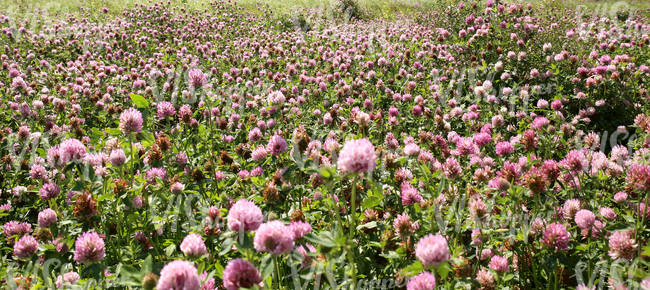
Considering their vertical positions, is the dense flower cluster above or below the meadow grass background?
below

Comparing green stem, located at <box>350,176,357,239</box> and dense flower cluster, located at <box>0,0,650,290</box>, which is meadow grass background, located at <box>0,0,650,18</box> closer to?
dense flower cluster, located at <box>0,0,650,290</box>

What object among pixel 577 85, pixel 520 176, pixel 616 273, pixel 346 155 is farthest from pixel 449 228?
pixel 577 85

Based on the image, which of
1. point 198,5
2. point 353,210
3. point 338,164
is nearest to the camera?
point 338,164

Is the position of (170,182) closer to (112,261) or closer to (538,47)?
(112,261)

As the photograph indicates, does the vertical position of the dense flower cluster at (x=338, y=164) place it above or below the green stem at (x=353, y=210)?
below

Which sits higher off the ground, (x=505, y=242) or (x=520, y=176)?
(x=520, y=176)

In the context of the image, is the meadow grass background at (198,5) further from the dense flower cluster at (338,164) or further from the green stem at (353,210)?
the green stem at (353,210)

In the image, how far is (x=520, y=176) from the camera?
2.33m

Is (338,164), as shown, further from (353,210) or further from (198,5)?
(198,5)

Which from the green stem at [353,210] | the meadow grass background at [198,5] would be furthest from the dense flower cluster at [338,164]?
the meadow grass background at [198,5]

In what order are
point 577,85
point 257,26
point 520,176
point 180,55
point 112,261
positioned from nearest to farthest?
1. point 520,176
2. point 112,261
3. point 577,85
4. point 180,55
5. point 257,26

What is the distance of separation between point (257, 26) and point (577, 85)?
8997 millimetres

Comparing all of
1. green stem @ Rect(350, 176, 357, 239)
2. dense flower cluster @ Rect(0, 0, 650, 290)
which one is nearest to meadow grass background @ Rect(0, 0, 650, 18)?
dense flower cluster @ Rect(0, 0, 650, 290)

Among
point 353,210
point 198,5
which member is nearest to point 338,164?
point 353,210
